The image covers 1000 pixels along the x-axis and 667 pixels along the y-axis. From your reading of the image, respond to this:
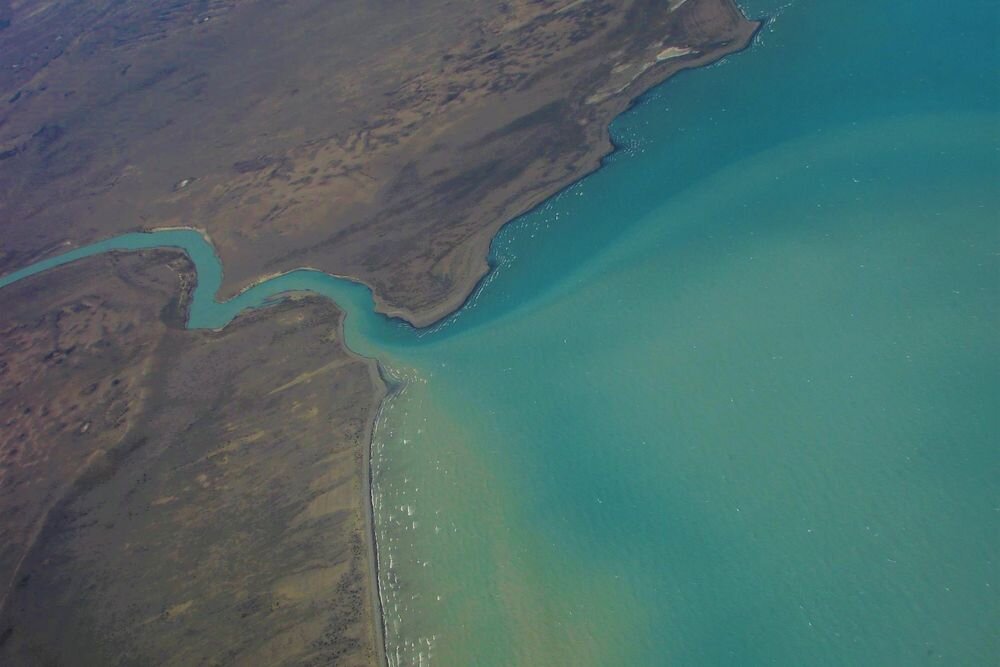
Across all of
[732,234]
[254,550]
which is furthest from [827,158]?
[254,550]

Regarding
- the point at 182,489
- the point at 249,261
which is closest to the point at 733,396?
the point at 182,489

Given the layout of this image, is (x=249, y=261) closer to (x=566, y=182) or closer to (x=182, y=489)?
(x=182, y=489)

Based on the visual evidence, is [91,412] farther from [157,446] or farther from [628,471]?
[628,471]

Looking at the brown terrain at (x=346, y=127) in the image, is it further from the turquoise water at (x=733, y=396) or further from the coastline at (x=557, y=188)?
the turquoise water at (x=733, y=396)

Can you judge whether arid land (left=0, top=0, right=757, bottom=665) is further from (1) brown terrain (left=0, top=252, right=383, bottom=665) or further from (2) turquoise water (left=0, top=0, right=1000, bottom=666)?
(2) turquoise water (left=0, top=0, right=1000, bottom=666)

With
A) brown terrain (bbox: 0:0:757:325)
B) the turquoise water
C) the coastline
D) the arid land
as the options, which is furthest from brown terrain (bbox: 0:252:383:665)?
brown terrain (bbox: 0:0:757:325)
